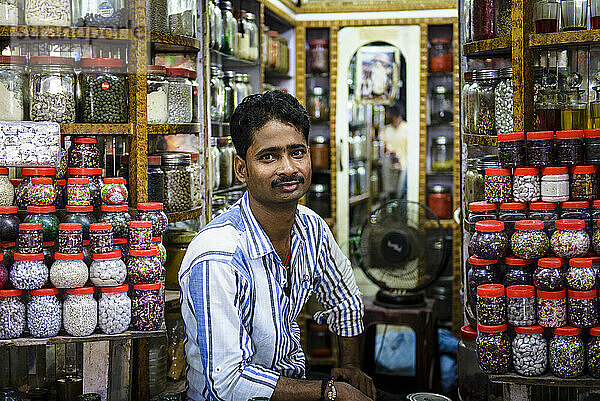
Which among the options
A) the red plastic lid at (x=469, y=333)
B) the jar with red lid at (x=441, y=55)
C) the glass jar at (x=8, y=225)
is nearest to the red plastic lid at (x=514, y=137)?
the red plastic lid at (x=469, y=333)

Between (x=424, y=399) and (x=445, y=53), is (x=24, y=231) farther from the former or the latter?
(x=445, y=53)

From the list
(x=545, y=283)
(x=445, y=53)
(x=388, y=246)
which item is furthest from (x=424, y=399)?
(x=445, y=53)

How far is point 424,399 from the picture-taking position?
7.00ft

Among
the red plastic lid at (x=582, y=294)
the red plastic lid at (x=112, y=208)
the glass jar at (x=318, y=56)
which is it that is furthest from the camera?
the glass jar at (x=318, y=56)

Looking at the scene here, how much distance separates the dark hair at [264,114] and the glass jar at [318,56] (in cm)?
268

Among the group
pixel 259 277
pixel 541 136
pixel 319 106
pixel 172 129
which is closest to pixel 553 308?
pixel 541 136

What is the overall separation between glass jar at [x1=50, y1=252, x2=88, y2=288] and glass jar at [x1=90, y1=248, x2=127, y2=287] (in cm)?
4

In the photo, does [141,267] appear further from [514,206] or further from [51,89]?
[514,206]

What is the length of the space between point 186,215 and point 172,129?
1.11ft

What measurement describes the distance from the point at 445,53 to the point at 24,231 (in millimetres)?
3159

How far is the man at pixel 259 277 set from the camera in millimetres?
1830

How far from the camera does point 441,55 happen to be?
4672 millimetres

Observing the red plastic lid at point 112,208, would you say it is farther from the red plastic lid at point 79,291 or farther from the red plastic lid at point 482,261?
the red plastic lid at point 482,261

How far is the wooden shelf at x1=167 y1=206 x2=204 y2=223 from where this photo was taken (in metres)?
2.85
